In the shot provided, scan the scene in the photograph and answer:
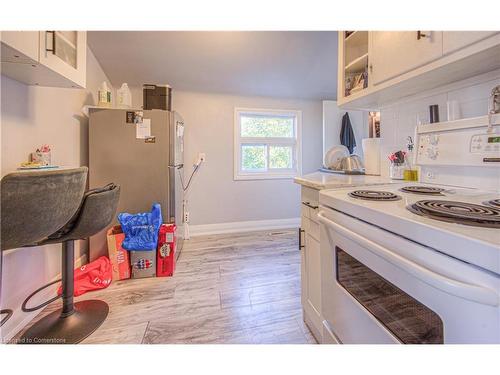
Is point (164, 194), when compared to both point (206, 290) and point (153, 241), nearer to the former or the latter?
point (153, 241)

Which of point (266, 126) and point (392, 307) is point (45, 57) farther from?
point (266, 126)

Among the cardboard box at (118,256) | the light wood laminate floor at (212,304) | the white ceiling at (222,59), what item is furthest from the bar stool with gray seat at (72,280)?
the white ceiling at (222,59)

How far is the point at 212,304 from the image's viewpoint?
1569 millimetres

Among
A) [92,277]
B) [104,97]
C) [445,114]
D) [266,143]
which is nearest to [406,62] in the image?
[445,114]

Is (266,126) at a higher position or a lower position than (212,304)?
higher

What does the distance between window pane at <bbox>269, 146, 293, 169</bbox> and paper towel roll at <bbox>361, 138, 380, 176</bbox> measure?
67.5 inches

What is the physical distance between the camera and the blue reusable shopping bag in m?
1.85

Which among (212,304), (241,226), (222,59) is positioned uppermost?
(222,59)

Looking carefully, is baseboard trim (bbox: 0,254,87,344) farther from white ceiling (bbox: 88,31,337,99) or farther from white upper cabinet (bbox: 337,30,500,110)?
white upper cabinet (bbox: 337,30,500,110)

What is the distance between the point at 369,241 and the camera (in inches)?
26.5

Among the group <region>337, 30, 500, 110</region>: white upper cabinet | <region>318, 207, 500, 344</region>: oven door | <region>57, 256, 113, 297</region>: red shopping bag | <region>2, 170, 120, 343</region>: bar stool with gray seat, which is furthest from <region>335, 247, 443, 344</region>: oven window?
<region>57, 256, 113, 297</region>: red shopping bag

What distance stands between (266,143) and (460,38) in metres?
2.59

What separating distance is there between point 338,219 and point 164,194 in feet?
5.72
